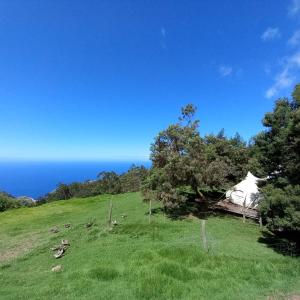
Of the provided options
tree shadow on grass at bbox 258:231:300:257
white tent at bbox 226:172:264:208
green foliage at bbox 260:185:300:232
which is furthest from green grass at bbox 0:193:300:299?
white tent at bbox 226:172:264:208

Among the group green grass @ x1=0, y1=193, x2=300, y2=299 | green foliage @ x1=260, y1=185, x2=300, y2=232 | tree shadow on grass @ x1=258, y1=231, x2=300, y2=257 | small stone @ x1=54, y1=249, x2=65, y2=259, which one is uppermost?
green foliage @ x1=260, y1=185, x2=300, y2=232

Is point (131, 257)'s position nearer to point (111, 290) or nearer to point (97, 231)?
point (111, 290)

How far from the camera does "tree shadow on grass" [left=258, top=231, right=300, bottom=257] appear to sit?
17.5m

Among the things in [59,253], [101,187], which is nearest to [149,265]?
[59,253]

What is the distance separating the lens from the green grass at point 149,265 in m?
11.4

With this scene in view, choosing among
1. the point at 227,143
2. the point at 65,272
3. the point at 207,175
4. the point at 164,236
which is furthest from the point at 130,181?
the point at 65,272

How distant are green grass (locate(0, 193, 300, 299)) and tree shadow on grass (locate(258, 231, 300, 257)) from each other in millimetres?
617

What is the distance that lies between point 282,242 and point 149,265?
36.1 ft

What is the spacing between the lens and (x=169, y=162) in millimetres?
25844

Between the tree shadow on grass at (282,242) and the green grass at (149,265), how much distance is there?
0.62 meters

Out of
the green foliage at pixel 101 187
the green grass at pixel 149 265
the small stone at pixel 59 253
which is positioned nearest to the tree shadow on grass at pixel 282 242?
the green grass at pixel 149 265

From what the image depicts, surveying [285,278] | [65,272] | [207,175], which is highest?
[207,175]

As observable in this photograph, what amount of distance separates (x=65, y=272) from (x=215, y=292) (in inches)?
283

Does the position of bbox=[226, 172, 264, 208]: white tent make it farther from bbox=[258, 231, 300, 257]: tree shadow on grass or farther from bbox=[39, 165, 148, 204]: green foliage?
bbox=[39, 165, 148, 204]: green foliage
